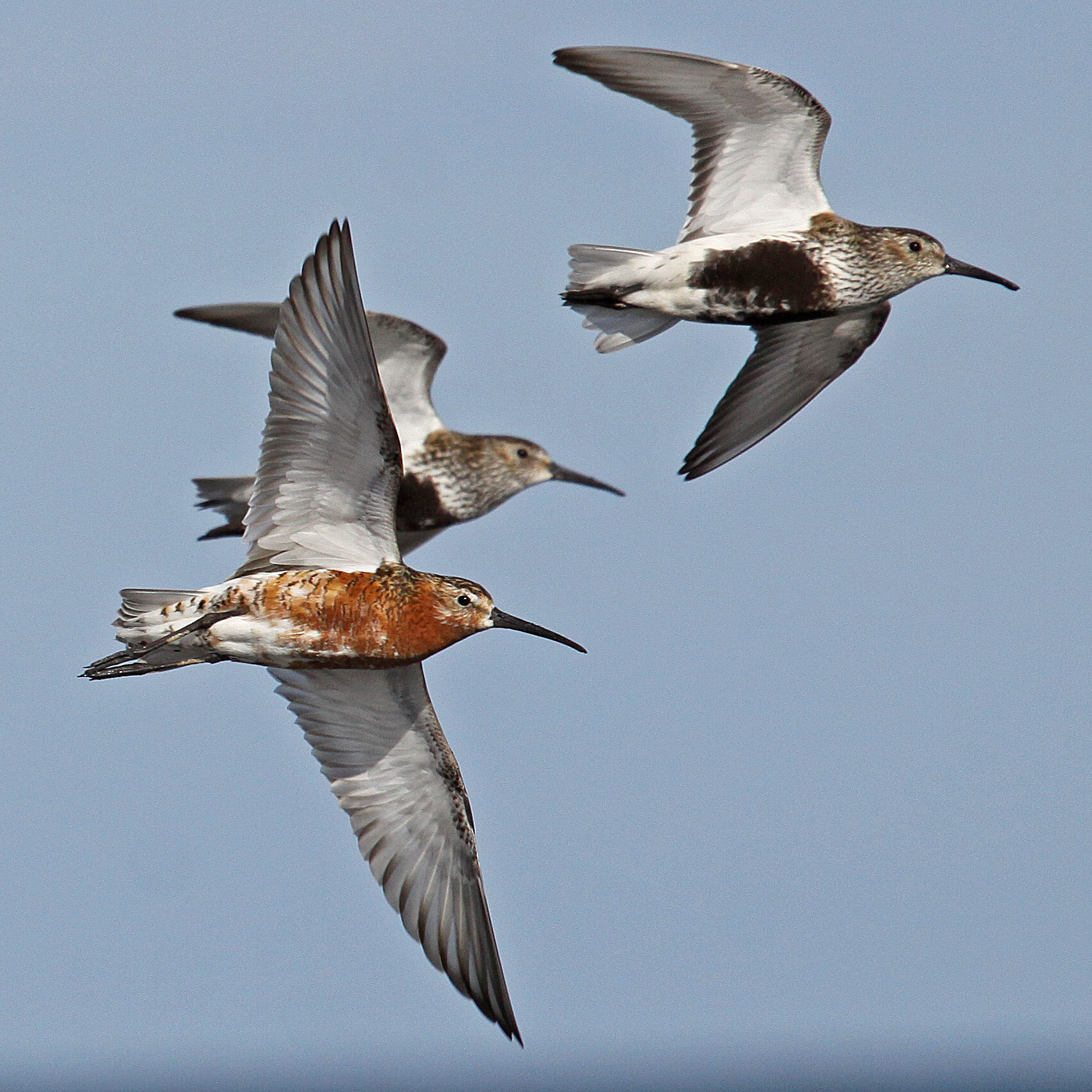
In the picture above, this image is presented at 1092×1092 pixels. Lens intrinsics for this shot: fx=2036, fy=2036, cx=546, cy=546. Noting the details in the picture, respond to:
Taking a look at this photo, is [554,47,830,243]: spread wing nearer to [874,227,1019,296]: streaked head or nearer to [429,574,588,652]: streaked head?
[874,227,1019,296]: streaked head

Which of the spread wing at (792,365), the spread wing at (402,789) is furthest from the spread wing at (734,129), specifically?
the spread wing at (402,789)

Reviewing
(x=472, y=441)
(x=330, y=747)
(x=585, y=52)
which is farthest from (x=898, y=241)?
(x=330, y=747)

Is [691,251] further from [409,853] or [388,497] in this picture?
[409,853]

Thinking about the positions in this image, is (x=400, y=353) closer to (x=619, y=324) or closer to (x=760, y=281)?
(x=619, y=324)

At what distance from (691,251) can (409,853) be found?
340cm

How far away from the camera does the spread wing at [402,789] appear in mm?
9875

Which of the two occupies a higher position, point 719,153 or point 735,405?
point 719,153

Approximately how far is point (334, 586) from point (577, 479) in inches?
198

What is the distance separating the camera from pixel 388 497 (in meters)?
9.08

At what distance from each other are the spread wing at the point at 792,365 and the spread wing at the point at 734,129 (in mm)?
948

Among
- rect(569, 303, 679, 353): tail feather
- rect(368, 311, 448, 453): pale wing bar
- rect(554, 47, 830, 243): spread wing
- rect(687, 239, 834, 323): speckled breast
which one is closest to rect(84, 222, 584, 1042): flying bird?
rect(569, 303, 679, 353): tail feather

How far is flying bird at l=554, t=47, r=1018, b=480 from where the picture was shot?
10477mm

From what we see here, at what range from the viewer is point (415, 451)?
1253cm

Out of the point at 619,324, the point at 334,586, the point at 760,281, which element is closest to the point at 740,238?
the point at 760,281
